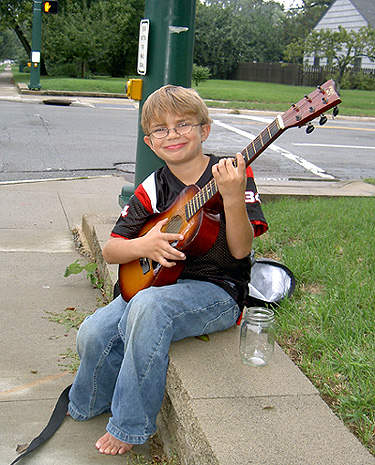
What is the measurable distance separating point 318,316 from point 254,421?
3.52 feet

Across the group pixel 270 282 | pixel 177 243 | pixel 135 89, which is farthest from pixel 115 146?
pixel 177 243

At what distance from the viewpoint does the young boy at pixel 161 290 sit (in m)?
2.55

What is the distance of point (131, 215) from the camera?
3.03 metres

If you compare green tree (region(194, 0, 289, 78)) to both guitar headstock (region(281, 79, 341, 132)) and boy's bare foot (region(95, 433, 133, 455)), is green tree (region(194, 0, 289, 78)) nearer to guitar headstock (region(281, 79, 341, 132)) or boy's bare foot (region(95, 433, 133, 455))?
guitar headstock (region(281, 79, 341, 132))

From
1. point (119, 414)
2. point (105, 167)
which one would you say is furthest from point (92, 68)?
point (119, 414)

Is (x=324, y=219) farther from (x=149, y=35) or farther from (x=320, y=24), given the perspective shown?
(x=320, y=24)

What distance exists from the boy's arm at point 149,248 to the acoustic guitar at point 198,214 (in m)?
0.06

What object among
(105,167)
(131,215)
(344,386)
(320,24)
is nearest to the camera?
(344,386)

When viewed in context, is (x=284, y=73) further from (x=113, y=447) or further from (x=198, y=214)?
(x=113, y=447)

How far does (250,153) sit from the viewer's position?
254 cm

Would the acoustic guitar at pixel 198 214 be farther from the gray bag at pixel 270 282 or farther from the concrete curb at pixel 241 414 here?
the gray bag at pixel 270 282

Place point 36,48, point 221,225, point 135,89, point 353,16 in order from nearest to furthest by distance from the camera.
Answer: point 221,225 < point 135,89 < point 36,48 < point 353,16

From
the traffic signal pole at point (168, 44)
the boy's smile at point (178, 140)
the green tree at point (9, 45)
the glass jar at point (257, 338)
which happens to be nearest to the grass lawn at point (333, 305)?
the glass jar at point (257, 338)

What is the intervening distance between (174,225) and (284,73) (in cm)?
4395
